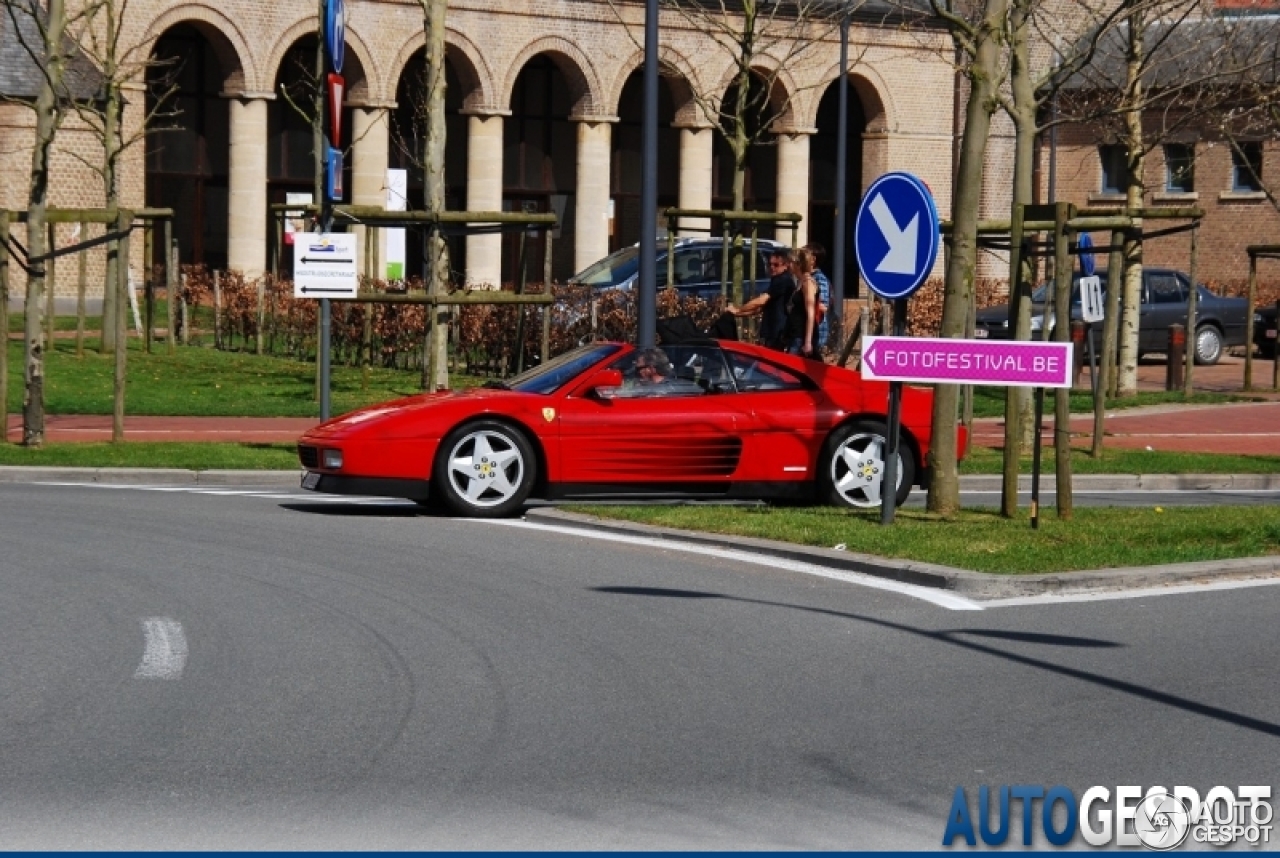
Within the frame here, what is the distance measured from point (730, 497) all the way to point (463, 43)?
35260mm

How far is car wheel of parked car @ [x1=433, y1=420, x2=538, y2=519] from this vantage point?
1564 centimetres

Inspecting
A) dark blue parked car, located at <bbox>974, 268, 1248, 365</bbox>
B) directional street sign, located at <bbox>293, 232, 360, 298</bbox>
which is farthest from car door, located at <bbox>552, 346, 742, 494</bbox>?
dark blue parked car, located at <bbox>974, 268, 1248, 365</bbox>

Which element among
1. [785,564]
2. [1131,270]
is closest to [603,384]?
[785,564]

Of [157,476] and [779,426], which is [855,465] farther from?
[157,476]

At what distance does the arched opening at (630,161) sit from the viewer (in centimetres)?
5741

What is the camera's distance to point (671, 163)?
197 ft

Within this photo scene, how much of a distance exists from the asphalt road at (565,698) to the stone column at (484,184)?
126ft

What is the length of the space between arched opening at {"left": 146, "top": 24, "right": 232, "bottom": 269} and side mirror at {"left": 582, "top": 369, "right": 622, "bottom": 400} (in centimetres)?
3539

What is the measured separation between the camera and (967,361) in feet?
46.3

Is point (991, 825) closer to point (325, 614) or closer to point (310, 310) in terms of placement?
point (325, 614)

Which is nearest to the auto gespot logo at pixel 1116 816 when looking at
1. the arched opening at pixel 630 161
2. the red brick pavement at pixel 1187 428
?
the red brick pavement at pixel 1187 428

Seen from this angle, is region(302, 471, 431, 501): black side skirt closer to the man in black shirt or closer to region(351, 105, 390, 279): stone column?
the man in black shirt

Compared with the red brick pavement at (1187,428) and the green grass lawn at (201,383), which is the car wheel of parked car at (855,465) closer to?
the red brick pavement at (1187,428)

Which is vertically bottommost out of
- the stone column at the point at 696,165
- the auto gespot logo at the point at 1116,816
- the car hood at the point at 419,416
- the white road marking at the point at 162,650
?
the white road marking at the point at 162,650
